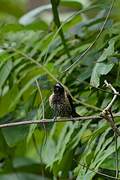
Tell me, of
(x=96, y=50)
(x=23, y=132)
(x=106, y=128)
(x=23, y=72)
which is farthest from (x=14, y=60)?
(x=106, y=128)

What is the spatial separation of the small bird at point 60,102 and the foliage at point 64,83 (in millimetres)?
36

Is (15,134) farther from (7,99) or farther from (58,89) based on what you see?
(58,89)

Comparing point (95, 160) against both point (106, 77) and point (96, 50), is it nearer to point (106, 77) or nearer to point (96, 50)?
point (106, 77)

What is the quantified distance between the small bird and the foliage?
36 mm

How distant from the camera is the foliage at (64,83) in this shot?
1329 mm

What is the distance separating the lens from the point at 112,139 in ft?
4.23

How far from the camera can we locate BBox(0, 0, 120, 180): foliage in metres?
1.33

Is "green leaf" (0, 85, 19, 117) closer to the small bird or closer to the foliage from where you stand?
the foliage

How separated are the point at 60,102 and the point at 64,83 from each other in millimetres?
365

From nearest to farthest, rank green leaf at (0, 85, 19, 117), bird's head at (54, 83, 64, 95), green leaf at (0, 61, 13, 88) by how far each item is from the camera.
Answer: bird's head at (54, 83, 64, 95) → green leaf at (0, 61, 13, 88) → green leaf at (0, 85, 19, 117)

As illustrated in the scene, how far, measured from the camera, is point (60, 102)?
1.20 m

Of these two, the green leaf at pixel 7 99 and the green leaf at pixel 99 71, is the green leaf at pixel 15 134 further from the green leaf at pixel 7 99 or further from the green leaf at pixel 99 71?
the green leaf at pixel 99 71

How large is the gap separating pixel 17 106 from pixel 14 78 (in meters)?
0.10

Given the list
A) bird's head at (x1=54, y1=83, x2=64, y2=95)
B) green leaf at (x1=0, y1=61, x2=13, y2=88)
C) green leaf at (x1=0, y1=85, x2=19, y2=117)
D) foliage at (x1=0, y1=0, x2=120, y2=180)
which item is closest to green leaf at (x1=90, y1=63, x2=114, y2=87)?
foliage at (x1=0, y1=0, x2=120, y2=180)
